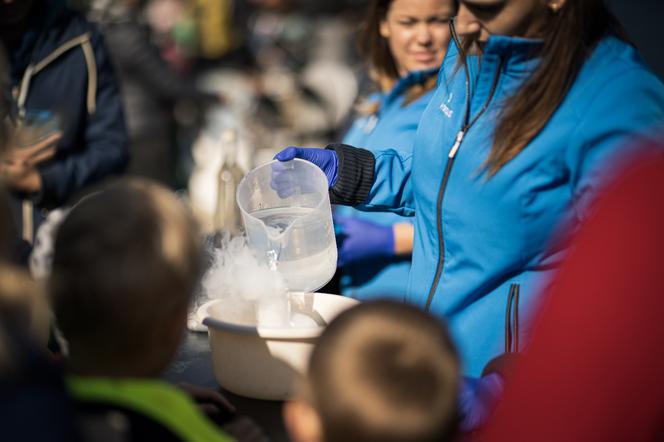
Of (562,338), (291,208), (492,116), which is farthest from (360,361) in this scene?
(291,208)

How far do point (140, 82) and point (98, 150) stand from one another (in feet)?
8.13

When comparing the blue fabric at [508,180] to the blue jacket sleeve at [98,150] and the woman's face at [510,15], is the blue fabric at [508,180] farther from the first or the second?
the blue jacket sleeve at [98,150]

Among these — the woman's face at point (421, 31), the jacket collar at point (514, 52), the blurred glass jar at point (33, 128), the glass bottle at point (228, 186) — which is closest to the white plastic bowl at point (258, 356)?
the jacket collar at point (514, 52)

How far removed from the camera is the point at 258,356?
5.00ft

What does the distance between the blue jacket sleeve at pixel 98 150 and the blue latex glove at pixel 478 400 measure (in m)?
1.91

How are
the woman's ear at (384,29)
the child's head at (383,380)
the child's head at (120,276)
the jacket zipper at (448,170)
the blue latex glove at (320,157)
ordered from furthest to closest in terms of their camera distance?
1. the woman's ear at (384,29)
2. the blue latex glove at (320,157)
3. the jacket zipper at (448,170)
4. the child's head at (120,276)
5. the child's head at (383,380)

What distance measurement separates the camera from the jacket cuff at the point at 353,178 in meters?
1.88

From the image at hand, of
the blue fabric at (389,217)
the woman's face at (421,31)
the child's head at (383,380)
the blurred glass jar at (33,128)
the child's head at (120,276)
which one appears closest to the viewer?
the child's head at (383,380)

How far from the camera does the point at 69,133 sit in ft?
9.47

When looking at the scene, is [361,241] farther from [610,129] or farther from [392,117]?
[610,129]

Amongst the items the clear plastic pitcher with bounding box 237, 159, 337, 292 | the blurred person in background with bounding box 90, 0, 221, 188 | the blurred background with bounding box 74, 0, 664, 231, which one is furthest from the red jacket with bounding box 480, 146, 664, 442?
the blurred person in background with bounding box 90, 0, 221, 188

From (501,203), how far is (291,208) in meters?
0.58

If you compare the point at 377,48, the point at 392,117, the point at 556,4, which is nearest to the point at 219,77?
the point at 377,48

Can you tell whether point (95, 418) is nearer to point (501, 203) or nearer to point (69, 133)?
point (501, 203)
